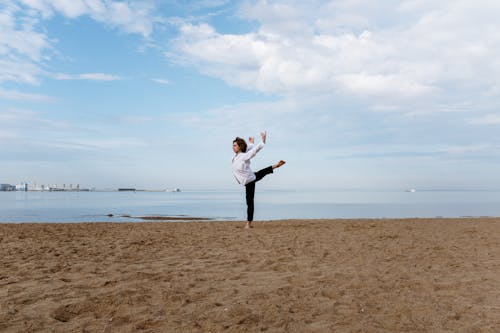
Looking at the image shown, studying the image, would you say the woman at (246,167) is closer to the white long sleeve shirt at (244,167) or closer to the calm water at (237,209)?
the white long sleeve shirt at (244,167)

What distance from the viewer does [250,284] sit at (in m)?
5.07

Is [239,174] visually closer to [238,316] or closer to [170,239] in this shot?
[170,239]

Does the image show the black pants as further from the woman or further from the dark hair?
the dark hair

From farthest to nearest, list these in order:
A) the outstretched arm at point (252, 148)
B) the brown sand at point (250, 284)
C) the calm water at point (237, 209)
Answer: the calm water at point (237, 209) → the outstretched arm at point (252, 148) → the brown sand at point (250, 284)

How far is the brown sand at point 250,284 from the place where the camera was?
12.4 ft

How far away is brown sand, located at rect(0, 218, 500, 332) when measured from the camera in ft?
12.4

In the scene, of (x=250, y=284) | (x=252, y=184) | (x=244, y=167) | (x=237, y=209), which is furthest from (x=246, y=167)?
(x=237, y=209)

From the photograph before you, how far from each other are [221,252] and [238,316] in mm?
3554

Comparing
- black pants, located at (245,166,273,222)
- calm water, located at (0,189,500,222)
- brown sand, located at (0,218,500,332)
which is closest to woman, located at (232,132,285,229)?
black pants, located at (245,166,273,222)

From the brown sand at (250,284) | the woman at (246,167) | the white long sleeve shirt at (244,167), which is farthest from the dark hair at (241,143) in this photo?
the brown sand at (250,284)

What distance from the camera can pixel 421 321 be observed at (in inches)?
151

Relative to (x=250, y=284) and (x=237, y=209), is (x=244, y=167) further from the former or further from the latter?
(x=237, y=209)

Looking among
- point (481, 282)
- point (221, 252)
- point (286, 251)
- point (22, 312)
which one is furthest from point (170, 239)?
point (481, 282)

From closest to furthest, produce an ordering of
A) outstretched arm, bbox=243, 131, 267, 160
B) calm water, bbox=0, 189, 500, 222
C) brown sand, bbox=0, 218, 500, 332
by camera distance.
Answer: brown sand, bbox=0, 218, 500, 332 → outstretched arm, bbox=243, 131, 267, 160 → calm water, bbox=0, 189, 500, 222
